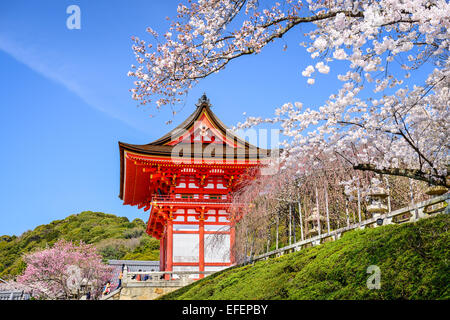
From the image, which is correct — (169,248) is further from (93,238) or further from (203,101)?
(93,238)

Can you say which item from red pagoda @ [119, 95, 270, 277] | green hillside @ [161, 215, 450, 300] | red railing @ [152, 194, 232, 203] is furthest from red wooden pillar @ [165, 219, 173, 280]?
green hillside @ [161, 215, 450, 300]

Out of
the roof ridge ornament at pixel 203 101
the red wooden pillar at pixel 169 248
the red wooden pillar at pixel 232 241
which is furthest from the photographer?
the roof ridge ornament at pixel 203 101

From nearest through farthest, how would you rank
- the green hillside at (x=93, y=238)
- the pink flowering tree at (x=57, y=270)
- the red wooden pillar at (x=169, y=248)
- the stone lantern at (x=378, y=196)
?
the stone lantern at (x=378, y=196)
the red wooden pillar at (x=169, y=248)
the pink flowering tree at (x=57, y=270)
the green hillside at (x=93, y=238)

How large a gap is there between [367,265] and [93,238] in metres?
53.2

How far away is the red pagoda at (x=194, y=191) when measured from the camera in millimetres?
17016

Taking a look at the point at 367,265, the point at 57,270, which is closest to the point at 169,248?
the point at 367,265

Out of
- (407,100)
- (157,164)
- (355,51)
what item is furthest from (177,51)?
(157,164)

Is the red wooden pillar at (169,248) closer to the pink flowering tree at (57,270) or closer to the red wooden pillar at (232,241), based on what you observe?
the red wooden pillar at (232,241)

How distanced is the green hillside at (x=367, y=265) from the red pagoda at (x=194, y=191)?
6550 millimetres

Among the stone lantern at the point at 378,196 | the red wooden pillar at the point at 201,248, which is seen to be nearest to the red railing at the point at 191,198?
the red wooden pillar at the point at 201,248

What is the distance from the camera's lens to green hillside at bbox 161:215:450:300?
20.5 feet

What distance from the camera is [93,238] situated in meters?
56.2
